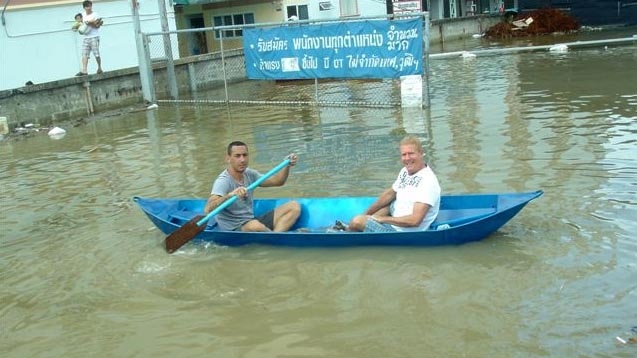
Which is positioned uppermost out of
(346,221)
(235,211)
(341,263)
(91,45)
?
(91,45)

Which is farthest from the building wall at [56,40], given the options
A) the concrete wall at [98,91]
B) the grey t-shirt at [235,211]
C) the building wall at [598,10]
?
the building wall at [598,10]

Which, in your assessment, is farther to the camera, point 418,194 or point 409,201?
point 409,201

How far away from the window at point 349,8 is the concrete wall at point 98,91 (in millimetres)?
9651

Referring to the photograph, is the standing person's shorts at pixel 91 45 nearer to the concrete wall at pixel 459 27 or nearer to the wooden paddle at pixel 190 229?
the wooden paddle at pixel 190 229

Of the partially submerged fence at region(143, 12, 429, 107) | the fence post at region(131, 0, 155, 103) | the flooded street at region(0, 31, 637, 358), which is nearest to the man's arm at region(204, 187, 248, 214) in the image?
the flooded street at region(0, 31, 637, 358)

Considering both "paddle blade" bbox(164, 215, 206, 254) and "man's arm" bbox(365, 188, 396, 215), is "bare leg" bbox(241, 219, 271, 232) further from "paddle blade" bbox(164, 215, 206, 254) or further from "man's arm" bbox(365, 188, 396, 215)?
"man's arm" bbox(365, 188, 396, 215)

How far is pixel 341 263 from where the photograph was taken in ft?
23.8

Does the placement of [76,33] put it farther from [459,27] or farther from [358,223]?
[459,27]

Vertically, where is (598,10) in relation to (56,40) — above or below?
below

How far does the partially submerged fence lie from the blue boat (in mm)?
7768

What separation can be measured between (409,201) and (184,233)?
2436 millimetres

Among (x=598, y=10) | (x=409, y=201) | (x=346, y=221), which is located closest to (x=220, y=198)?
(x=346, y=221)

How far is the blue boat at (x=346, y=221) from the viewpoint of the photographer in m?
7.20

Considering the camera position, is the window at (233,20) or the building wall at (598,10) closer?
the window at (233,20)
